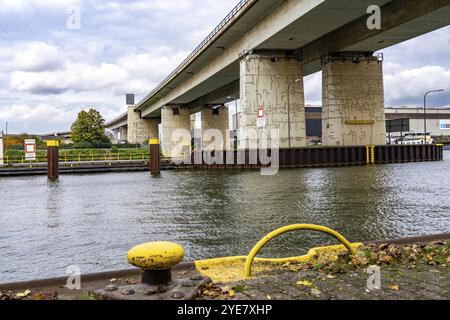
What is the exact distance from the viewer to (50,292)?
5367 mm

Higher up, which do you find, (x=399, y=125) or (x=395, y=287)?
(x=399, y=125)

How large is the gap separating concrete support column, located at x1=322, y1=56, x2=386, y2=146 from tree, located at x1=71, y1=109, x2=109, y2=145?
67.9m

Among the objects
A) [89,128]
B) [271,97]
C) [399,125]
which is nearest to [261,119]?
[271,97]

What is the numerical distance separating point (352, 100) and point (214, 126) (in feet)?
145

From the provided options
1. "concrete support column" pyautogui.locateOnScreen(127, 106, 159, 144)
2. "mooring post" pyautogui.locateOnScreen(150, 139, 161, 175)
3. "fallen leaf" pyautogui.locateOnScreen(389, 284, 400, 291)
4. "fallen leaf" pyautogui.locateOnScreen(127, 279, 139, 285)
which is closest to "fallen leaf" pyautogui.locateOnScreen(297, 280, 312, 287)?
"fallen leaf" pyautogui.locateOnScreen(389, 284, 400, 291)

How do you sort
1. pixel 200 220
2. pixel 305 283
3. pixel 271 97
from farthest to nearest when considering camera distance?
pixel 271 97, pixel 200 220, pixel 305 283

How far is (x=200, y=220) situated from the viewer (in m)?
15.1

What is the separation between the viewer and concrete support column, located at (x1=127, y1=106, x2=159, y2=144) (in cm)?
11088

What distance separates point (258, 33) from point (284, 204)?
2638 cm

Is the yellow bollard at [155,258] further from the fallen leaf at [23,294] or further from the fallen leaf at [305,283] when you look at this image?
the fallen leaf at [305,283]

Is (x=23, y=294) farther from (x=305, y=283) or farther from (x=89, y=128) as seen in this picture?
(x=89, y=128)

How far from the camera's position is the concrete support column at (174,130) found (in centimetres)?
8650
